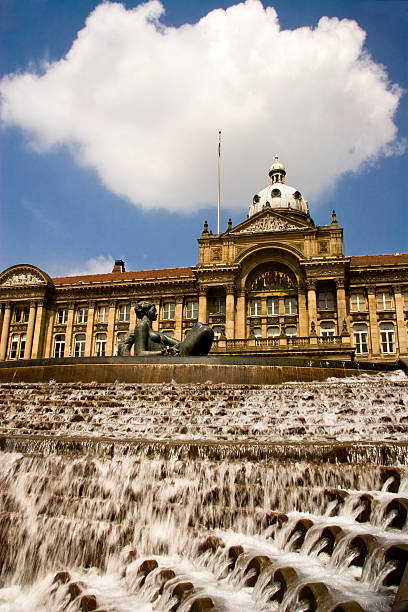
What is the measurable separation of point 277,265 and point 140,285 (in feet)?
48.9

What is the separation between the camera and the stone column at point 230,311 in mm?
48547

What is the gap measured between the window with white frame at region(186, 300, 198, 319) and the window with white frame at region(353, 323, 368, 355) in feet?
52.5

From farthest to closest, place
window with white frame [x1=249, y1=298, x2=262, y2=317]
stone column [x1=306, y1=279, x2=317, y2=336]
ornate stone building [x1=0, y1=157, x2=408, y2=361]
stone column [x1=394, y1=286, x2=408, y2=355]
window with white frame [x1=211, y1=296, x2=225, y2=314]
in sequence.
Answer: window with white frame [x1=211, y1=296, x2=225, y2=314] < window with white frame [x1=249, y1=298, x2=262, y2=317] < ornate stone building [x1=0, y1=157, x2=408, y2=361] < stone column [x1=306, y1=279, x2=317, y2=336] < stone column [x1=394, y1=286, x2=408, y2=355]

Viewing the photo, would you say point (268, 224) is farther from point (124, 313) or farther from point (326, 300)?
point (124, 313)

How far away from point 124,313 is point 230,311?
42.8 ft

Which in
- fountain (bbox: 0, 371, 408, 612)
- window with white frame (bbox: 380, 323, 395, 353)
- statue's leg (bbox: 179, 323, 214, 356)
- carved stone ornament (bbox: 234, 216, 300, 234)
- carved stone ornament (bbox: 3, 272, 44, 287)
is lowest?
fountain (bbox: 0, 371, 408, 612)

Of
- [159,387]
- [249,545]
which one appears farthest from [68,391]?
[249,545]

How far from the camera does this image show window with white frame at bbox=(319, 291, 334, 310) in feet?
159

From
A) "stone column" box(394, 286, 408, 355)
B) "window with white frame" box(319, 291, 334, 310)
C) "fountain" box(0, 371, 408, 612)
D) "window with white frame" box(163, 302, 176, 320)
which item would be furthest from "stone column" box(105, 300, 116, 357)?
"fountain" box(0, 371, 408, 612)

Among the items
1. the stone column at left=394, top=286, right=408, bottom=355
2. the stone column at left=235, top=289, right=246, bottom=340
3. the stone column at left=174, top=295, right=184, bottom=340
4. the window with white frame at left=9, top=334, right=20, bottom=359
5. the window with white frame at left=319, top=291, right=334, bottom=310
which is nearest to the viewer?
the stone column at left=394, top=286, right=408, bottom=355

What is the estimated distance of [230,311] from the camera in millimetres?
49031

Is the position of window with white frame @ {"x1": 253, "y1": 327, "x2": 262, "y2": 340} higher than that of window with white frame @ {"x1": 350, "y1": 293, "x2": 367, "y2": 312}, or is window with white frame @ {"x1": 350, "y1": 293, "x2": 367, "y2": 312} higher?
window with white frame @ {"x1": 350, "y1": 293, "x2": 367, "y2": 312}

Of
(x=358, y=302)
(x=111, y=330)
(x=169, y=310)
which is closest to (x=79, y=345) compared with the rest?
(x=111, y=330)

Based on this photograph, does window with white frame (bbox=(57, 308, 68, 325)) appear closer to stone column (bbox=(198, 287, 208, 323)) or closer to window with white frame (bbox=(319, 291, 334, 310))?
stone column (bbox=(198, 287, 208, 323))
